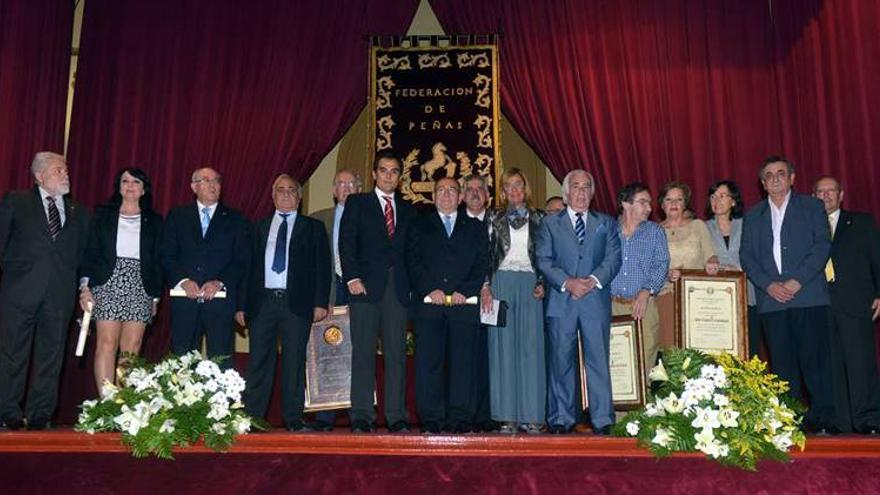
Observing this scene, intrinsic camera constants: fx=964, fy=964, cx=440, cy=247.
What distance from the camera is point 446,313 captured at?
15.5ft

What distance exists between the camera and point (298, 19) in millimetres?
7336

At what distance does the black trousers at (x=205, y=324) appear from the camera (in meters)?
4.73

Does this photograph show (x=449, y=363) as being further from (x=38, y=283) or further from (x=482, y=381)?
(x=38, y=283)

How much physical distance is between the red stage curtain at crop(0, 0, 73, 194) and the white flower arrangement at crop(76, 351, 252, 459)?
9.68 feet

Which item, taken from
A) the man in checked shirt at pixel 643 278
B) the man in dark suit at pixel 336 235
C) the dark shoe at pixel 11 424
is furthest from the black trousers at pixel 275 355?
the man in checked shirt at pixel 643 278

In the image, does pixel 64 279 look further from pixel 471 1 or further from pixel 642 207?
pixel 471 1

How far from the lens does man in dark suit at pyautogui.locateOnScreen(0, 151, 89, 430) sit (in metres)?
4.58

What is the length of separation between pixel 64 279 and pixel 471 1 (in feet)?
12.7

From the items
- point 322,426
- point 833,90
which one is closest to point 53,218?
point 322,426

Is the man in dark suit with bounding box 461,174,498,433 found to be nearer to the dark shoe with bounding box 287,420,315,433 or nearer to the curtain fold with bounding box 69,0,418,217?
the dark shoe with bounding box 287,420,315,433

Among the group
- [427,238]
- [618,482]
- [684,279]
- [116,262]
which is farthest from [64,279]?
[684,279]

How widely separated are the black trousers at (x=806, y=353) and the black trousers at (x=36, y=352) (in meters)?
3.50

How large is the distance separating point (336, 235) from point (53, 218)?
4.74 feet

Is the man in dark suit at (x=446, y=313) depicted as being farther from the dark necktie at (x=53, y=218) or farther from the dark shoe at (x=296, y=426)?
the dark necktie at (x=53, y=218)
